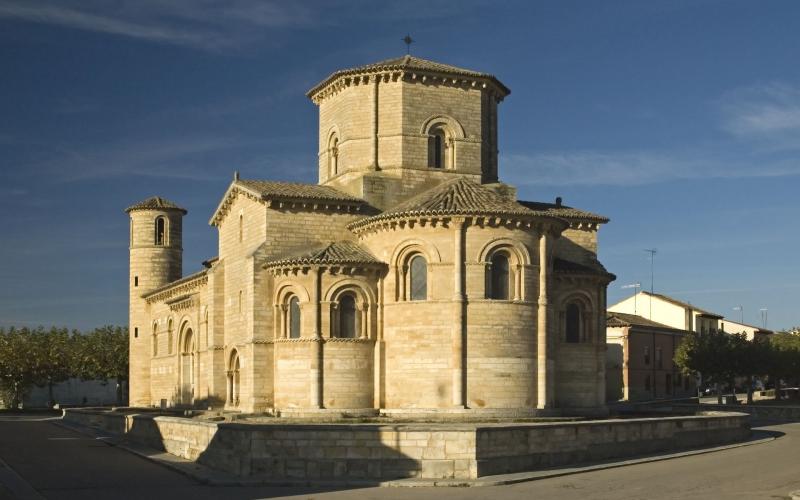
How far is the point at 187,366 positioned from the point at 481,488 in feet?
97.2

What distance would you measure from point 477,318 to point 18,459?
45.4ft

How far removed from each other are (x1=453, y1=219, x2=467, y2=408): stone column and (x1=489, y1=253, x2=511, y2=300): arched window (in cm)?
116

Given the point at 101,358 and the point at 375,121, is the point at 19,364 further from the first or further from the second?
the point at 375,121

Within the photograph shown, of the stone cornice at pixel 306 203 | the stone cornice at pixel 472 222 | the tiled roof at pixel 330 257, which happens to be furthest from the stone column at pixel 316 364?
Result: the stone cornice at pixel 306 203

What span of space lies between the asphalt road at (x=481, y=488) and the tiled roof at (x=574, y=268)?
9.14 metres

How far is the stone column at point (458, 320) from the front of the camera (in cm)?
3102

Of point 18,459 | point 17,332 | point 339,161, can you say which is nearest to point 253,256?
point 339,161

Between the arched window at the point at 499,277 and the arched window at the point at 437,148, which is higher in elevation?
the arched window at the point at 437,148

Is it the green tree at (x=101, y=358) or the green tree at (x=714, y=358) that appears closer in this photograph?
the green tree at (x=714, y=358)

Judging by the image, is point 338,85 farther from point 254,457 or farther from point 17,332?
point 17,332

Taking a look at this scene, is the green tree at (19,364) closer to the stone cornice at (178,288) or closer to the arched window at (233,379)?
the stone cornice at (178,288)

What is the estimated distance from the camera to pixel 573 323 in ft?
119

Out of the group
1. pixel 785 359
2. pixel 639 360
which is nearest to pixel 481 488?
pixel 785 359

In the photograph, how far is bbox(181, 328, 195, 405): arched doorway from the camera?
46406 millimetres
